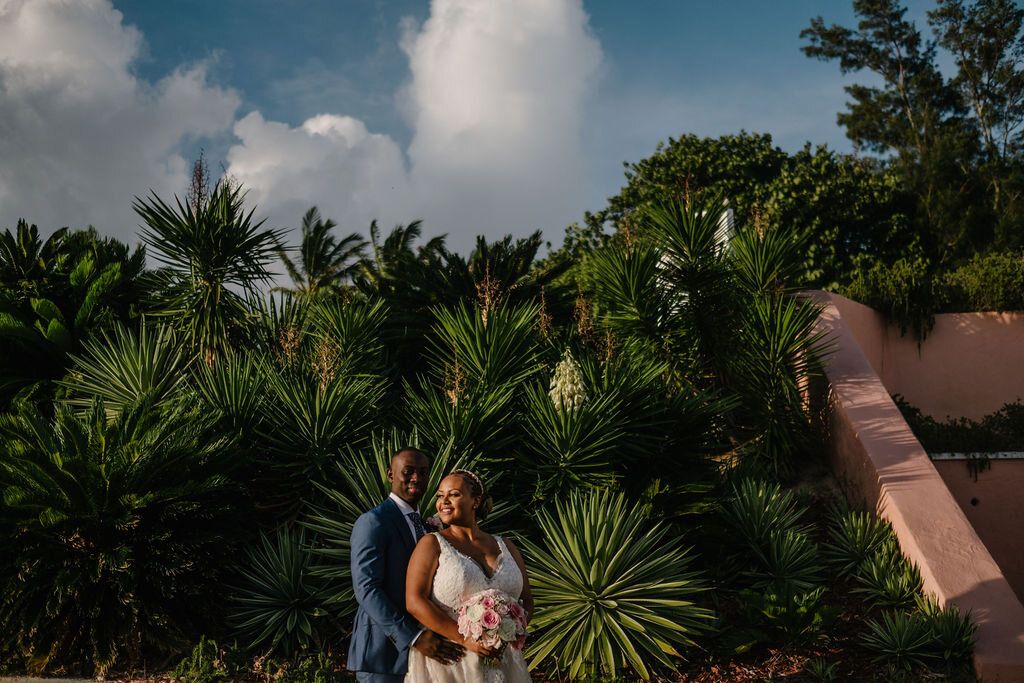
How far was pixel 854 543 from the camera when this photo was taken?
6992 mm

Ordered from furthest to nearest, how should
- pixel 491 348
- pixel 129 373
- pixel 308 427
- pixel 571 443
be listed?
pixel 129 373 < pixel 491 348 < pixel 308 427 < pixel 571 443

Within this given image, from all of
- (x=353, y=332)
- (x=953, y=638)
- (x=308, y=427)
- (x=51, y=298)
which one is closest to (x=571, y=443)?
(x=308, y=427)

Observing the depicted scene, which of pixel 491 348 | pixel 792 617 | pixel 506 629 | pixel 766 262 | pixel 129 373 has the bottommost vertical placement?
pixel 792 617

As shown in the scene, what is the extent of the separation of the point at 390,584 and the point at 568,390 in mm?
3163

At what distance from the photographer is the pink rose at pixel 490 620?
125 inches

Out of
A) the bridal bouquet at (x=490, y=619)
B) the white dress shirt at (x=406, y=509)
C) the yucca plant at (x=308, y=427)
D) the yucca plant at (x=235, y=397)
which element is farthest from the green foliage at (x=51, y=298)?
the bridal bouquet at (x=490, y=619)

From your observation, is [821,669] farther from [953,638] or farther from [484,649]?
[484,649]

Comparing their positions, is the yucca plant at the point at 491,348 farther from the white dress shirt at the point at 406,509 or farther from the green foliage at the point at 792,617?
the white dress shirt at the point at 406,509

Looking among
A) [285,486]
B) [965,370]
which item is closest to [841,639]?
[285,486]

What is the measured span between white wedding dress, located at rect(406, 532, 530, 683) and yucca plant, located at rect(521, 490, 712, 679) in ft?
6.03

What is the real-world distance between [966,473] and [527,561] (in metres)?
6.71

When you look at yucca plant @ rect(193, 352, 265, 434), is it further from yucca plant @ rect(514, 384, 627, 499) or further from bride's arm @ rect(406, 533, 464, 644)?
bride's arm @ rect(406, 533, 464, 644)

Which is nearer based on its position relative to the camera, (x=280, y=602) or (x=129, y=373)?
(x=280, y=602)

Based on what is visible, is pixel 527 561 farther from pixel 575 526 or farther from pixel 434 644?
pixel 434 644
